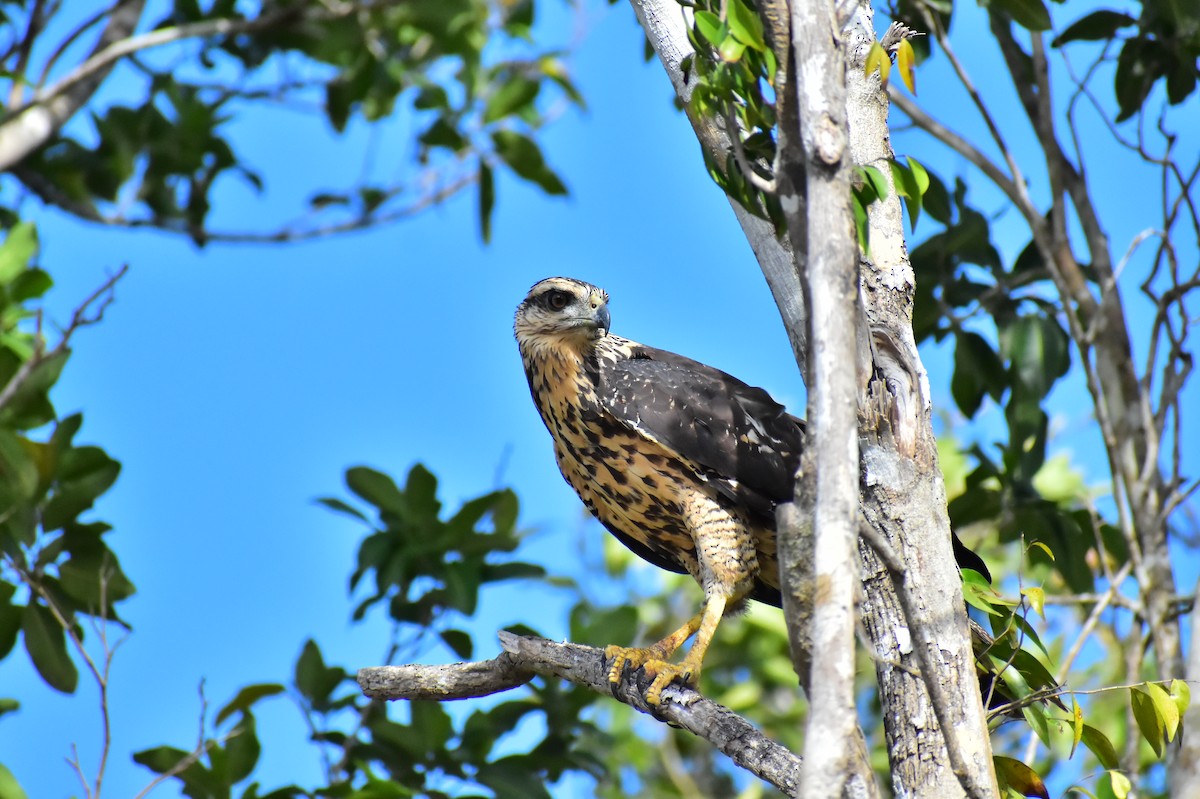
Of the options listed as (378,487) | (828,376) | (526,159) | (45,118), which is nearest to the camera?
(828,376)

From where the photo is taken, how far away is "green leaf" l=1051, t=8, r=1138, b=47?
4477mm

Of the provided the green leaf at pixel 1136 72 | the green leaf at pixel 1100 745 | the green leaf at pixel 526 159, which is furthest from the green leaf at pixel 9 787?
the green leaf at pixel 1136 72

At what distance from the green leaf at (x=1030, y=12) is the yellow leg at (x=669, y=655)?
2121mm

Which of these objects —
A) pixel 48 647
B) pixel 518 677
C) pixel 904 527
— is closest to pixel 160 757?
pixel 48 647

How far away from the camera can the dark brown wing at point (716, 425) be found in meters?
4.04

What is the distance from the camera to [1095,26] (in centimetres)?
449

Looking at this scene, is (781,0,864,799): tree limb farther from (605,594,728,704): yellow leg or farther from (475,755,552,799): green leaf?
(475,755,552,799): green leaf

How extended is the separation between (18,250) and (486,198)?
282 centimetres

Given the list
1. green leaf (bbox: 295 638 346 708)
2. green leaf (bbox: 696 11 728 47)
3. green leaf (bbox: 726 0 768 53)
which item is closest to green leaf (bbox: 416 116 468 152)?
green leaf (bbox: 295 638 346 708)

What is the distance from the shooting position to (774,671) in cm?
688

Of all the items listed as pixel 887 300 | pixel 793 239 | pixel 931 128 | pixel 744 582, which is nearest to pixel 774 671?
pixel 744 582

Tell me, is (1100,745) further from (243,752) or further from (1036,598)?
(243,752)

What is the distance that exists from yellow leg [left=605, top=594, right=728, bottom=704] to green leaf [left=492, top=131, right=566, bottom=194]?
340 cm

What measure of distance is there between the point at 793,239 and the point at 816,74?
0.28 m
